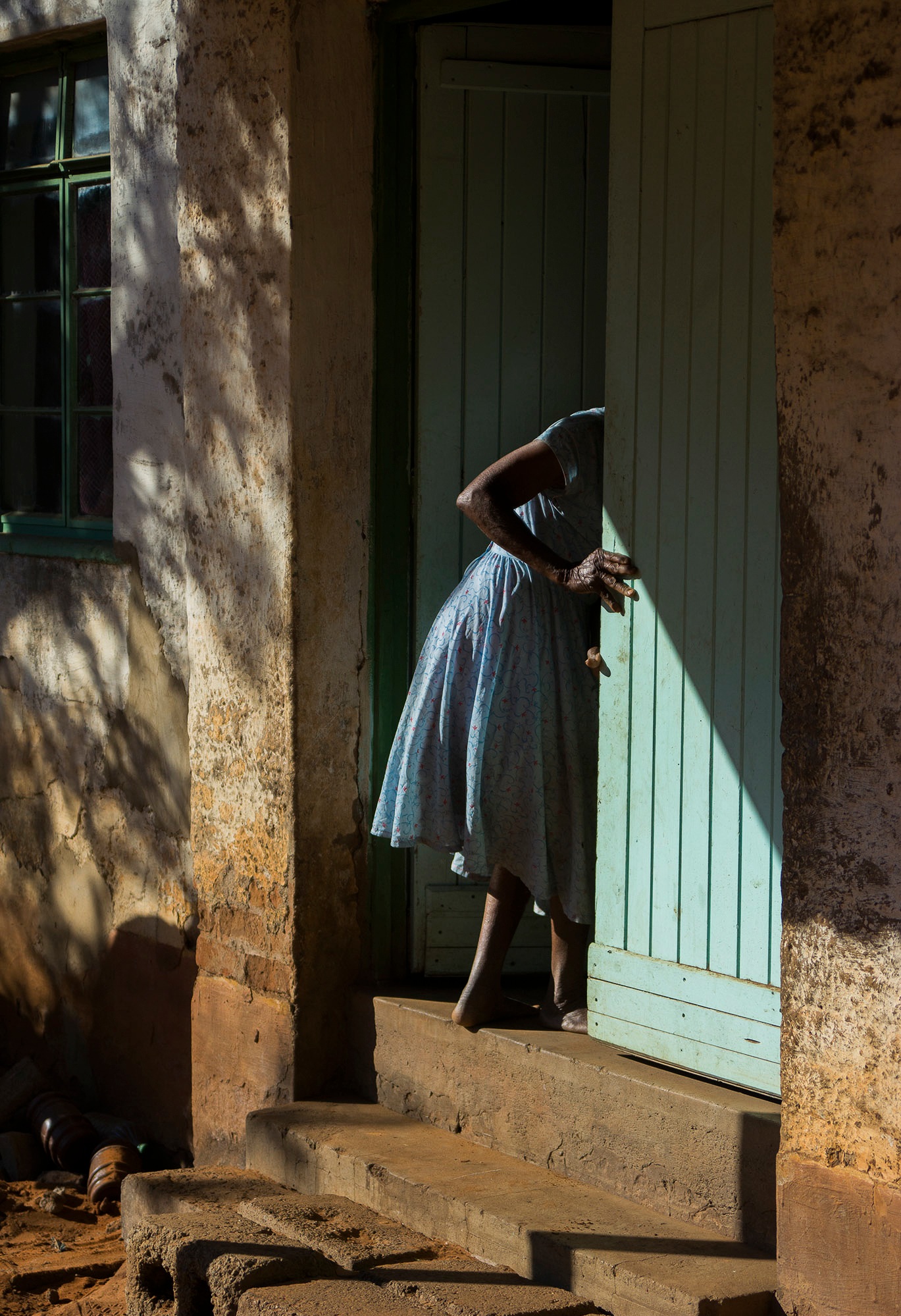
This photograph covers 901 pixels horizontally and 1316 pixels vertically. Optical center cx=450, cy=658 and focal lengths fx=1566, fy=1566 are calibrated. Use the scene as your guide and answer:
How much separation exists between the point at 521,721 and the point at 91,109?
2.85m

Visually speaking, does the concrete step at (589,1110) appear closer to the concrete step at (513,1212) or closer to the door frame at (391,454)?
the concrete step at (513,1212)

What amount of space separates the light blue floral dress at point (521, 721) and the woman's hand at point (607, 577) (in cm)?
31

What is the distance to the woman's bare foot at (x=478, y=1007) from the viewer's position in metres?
4.09

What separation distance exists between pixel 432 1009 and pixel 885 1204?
1673mm

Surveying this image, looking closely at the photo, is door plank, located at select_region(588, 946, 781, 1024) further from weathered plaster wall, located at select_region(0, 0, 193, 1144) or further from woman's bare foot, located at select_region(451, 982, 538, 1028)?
weathered plaster wall, located at select_region(0, 0, 193, 1144)

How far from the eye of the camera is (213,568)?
461 cm

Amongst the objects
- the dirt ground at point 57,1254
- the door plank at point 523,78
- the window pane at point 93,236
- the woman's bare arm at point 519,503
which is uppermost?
the door plank at point 523,78

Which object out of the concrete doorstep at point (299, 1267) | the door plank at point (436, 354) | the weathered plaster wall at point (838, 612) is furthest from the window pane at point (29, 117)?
the concrete doorstep at point (299, 1267)

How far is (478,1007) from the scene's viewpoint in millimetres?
4098

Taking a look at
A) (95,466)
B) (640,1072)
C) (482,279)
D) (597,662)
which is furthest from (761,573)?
(95,466)

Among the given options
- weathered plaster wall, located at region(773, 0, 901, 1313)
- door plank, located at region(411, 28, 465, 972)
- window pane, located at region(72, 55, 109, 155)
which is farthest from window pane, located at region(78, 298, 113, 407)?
weathered plaster wall, located at region(773, 0, 901, 1313)

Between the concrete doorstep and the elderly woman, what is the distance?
667 mm

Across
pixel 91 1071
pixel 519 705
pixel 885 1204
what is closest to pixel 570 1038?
pixel 519 705

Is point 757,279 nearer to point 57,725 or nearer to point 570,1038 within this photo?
point 570,1038
